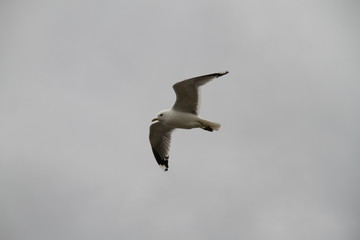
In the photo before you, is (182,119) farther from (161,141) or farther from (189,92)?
(161,141)

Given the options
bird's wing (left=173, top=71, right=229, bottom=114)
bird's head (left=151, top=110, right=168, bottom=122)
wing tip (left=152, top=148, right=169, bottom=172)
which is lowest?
wing tip (left=152, top=148, right=169, bottom=172)

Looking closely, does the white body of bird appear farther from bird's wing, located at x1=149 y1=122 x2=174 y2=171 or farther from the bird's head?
bird's wing, located at x1=149 y1=122 x2=174 y2=171

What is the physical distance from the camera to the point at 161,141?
39.6ft

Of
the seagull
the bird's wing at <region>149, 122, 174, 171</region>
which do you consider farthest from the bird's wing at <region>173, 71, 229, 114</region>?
the bird's wing at <region>149, 122, 174, 171</region>

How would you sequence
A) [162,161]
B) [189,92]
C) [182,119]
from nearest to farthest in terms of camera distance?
[189,92], [182,119], [162,161]

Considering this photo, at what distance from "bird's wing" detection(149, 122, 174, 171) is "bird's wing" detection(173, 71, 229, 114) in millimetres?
985

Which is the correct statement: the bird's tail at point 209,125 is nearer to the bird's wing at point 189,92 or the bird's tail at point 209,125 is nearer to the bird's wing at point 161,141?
the bird's wing at point 189,92

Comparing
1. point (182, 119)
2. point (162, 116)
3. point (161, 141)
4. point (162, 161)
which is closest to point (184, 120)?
point (182, 119)

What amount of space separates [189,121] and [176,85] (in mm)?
793

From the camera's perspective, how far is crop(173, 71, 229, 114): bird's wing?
10320mm

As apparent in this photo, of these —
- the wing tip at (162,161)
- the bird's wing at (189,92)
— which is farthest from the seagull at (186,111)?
the wing tip at (162,161)

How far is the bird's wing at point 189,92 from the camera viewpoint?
1032 cm

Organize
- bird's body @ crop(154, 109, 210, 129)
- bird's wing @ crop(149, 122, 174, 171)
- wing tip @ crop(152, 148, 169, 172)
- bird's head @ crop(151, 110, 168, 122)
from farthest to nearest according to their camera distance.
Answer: wing tip @ crop(152, 148, 169, 172)
bird's wing @ crop(149, 122, 174, 171)
bird's head @ crop(151, 110, 168, 122)
bird's body @ crop(154, 109, 210, 129)

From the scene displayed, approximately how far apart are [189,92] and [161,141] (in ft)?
5.91
